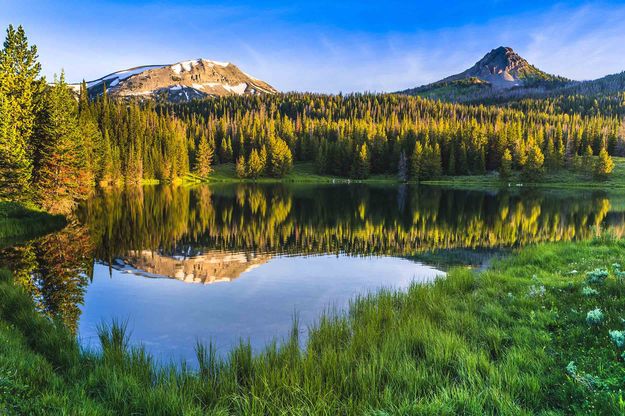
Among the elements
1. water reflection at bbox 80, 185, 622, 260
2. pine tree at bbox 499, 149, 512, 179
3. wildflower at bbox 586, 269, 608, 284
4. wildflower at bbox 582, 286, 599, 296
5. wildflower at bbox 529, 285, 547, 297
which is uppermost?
pine tree at bbox 499, 149, 512, 179

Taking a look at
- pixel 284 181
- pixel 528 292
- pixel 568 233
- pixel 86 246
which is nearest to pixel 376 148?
pixel 284 181

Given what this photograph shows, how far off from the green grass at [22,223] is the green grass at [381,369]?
2128 centimetres

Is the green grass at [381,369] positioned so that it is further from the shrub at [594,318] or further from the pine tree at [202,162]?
the pine tree at [202,162]

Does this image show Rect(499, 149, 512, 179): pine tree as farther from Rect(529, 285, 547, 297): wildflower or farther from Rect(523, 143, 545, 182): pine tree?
Rect(529, 285, 547, 297): wildflower

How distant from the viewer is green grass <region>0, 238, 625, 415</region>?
6523mm

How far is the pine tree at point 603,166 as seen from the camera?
12044 cm

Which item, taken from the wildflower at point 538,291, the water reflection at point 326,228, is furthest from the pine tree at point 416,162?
the wildflower at point 538,291

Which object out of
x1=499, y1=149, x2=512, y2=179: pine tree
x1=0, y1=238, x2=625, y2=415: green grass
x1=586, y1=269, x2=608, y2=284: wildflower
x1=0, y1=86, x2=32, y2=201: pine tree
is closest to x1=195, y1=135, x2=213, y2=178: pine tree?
x1=499, y1=149, x2=512, y2=179: pine tree

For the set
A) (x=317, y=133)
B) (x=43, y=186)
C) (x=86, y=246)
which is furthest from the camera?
(x=317, y=133)

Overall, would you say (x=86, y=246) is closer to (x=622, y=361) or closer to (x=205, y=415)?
(x=205, y=415)

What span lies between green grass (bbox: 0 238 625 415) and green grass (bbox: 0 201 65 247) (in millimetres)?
21283

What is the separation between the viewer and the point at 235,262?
2462 centimetres

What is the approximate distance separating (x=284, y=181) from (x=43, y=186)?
107 metres

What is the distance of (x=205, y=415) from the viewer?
267 inches
